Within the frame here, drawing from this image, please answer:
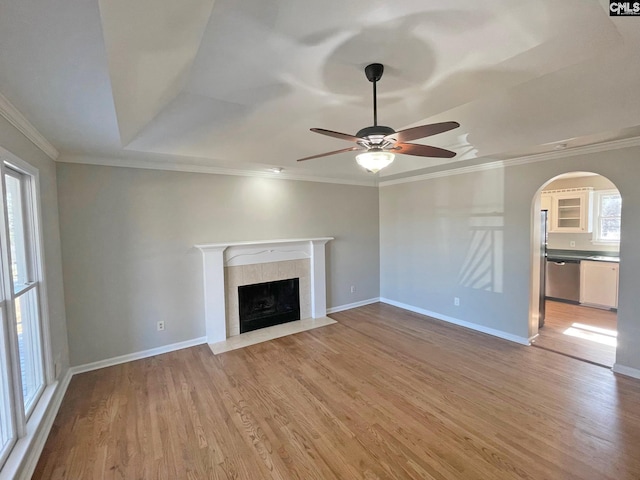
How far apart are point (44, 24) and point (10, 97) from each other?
1.07m

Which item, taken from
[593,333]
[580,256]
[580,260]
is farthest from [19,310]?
[580,256]

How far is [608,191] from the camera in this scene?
5414mm

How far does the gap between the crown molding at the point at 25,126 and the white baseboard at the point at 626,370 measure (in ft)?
18.4

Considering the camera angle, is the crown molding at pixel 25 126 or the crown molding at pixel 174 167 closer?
the crown molding at pixel 25 126

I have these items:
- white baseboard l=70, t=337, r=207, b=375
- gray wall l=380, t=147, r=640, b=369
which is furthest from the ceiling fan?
white baseboard l=70, t=337, r=207, b=375

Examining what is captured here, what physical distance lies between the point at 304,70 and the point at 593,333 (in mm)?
5077

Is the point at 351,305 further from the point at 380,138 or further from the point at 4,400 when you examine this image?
the point at 4,400

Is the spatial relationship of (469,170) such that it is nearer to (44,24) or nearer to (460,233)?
(460,233)

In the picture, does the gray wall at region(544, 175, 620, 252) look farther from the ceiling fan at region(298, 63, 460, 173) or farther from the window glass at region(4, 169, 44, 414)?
the window glass at region(4, 169, 44, 414)

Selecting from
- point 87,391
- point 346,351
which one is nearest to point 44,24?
point 87,391

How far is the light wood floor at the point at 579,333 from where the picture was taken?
11.4 feet

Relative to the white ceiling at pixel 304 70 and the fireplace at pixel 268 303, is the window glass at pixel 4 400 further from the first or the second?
the fireplace at pixel 268 303

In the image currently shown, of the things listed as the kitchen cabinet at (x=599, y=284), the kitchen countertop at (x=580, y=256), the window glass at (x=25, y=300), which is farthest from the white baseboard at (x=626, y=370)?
the window glass at (x=25, y=300)

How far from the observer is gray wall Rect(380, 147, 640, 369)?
304cm
